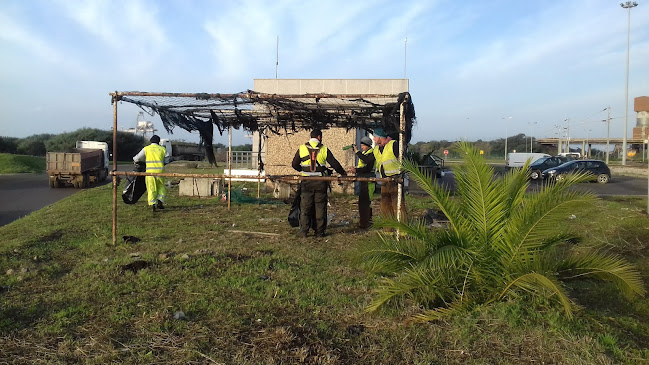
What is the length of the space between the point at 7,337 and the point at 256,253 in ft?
11.1

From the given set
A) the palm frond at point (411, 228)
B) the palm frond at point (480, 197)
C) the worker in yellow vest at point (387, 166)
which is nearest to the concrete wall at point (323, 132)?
the worker in yellow vest at point (387, 166)

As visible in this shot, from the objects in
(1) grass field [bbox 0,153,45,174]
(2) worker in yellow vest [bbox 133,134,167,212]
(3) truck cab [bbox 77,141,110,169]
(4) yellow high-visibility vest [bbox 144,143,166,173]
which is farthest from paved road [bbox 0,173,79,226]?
(1) grass field [bbox 0,153,45,174]

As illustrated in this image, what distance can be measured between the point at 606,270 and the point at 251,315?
3182mm

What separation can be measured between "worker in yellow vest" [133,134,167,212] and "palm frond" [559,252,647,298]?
335 inches

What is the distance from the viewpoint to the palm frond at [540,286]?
3881 millimetres

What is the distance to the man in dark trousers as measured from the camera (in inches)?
316

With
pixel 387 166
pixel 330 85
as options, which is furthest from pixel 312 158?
pixel 330 85

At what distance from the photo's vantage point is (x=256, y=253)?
678cm

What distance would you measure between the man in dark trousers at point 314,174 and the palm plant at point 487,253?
3083 millimetres

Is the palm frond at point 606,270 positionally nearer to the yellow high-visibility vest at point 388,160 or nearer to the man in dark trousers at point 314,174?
the yellow high-visibility vest at point 388,160

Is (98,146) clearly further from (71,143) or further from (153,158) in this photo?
(71,143)

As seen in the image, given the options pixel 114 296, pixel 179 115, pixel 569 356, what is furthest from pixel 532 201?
pixel 179 115

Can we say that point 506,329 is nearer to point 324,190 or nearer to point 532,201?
point 532,201

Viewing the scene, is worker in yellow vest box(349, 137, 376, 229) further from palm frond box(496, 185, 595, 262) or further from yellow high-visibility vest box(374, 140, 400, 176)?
palm frond box(496, 185, 595, 262)
